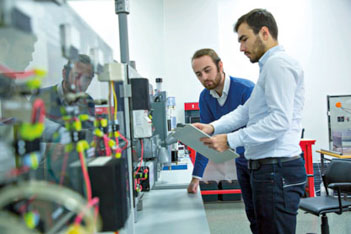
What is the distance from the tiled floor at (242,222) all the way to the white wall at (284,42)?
9.19 ft

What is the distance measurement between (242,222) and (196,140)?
195cm

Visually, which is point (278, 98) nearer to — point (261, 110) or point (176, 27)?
point (261, 110)

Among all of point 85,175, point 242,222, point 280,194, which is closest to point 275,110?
point 280,194

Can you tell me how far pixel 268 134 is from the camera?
1.17 m

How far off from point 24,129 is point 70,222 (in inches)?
7.7

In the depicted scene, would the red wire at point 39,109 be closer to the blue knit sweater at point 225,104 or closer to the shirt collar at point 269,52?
the shirt collar at point 269,52

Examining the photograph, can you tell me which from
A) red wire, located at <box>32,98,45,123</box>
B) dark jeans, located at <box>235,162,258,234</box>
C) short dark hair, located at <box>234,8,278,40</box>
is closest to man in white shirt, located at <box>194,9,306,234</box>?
short dark hair, located at <box>234,8,278,40</box>

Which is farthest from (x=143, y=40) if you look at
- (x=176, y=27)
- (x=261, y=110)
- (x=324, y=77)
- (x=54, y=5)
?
(x=324, y=77)

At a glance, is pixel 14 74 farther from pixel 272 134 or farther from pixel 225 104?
pixel 225 104

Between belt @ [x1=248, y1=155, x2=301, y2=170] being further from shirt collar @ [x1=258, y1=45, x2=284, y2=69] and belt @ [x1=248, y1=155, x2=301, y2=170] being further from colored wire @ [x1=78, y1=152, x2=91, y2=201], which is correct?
colored wire @ [x1=78, y1=152, x2=91, y2=201]

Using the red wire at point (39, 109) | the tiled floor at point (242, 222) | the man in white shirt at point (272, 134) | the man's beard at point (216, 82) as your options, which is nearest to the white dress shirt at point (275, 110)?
the man in white shirt at point (272, 134)

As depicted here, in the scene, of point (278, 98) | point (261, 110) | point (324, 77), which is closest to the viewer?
point (278, 98)

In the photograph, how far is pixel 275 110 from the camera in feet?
3.76

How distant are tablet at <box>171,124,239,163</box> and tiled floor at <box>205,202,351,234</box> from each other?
1583 millimetres
